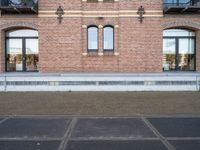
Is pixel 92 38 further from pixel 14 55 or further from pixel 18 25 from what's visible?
pixel 14 55

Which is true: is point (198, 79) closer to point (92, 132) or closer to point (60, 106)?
point (60, 106)

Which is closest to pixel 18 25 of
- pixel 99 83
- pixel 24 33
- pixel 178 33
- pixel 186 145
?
pixel 24 33

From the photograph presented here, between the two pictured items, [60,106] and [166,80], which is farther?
[166,80]

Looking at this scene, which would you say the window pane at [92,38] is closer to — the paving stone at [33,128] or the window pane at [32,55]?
the window pane at [32,55]

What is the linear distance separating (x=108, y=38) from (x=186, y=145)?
57.8ft

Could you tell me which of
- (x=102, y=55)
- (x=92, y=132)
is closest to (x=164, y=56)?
(x=102, y=55)

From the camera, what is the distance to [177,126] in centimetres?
802

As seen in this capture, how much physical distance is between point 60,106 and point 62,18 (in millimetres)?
12431

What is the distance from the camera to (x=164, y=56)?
24359 mm

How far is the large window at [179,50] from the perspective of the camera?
24.4 metres

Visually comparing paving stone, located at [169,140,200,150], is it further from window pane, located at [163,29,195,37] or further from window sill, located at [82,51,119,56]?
window pane, located at [163,29,195,37]

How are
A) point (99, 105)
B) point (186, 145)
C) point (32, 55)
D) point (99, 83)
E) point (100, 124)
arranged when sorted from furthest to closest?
point (32, 55)
point (99, 83)
point (99, 105)
point (100, 124)
point (186, 145)

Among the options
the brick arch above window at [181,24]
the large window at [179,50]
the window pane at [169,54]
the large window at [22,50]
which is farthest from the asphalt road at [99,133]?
the large window at [22,50]

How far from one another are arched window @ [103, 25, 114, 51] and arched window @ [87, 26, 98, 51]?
1.84ft
